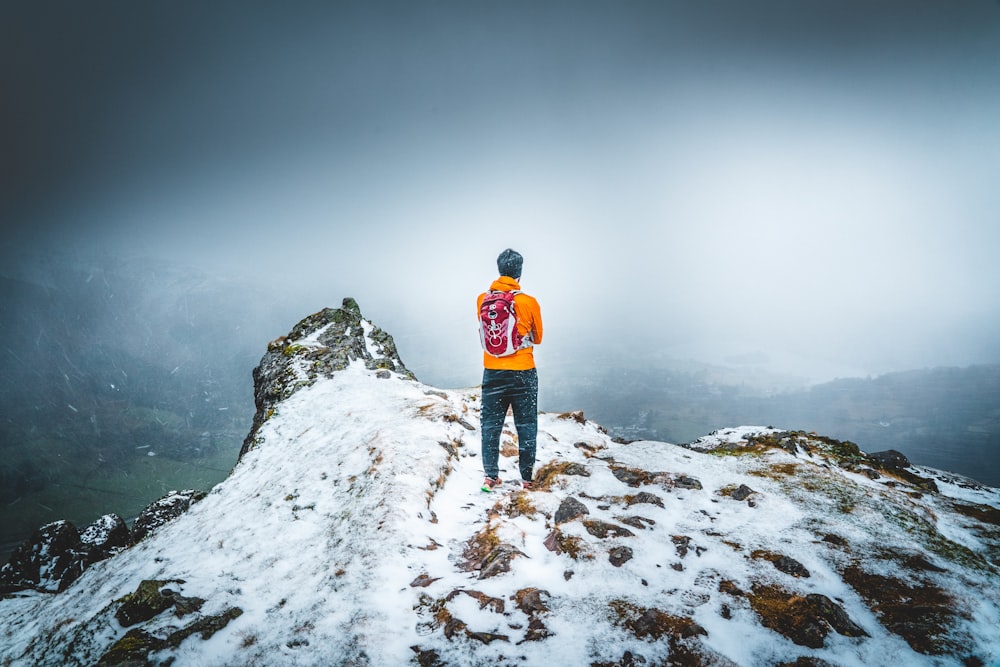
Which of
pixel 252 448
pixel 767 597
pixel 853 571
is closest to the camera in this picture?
pixel 767 597

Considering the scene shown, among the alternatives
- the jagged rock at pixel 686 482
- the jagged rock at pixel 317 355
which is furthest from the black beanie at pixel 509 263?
the jagged rock at pixel 317 355

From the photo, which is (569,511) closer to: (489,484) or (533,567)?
(533,567)

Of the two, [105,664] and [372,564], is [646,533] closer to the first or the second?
[372,564]

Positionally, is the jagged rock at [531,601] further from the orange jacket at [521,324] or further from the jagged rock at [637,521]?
the orange jacket at [521,324]

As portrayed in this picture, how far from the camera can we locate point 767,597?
5160 millimetres

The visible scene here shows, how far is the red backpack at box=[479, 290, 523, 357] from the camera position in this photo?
8406 mm

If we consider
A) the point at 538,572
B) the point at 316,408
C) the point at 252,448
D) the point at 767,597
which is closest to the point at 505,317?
the point at 538,572

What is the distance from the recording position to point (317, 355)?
1869 centimetres

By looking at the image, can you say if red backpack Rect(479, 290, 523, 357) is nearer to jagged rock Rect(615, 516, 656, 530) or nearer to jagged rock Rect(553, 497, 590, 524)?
jagged rock Rect(553, 497, 590, 524)

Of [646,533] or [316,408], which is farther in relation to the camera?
[316,408]

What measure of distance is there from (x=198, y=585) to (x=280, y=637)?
2.38 metres

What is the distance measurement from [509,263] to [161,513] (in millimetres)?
15766

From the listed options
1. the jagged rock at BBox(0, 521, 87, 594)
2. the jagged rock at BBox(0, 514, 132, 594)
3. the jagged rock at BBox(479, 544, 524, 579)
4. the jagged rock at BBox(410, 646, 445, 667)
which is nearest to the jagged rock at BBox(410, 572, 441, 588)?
the jagged rock at BBox(479, 544, 524, 579)

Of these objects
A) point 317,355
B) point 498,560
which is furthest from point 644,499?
point 317,355
